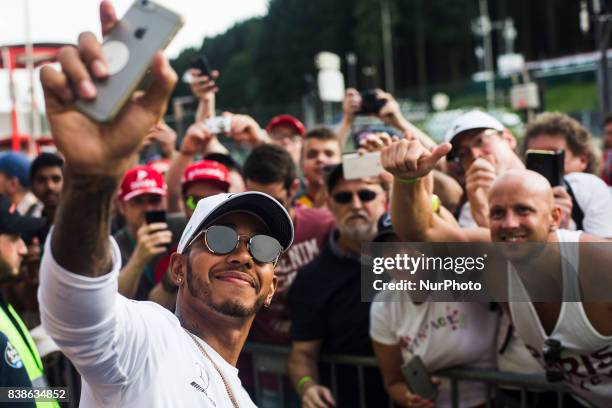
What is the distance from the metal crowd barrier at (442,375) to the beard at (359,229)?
64 centimetres

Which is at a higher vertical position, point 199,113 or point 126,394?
point 199,113

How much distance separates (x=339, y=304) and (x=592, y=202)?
1.41m

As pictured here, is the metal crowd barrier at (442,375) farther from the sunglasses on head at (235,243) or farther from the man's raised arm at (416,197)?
the sunglasses on head at (235,243)

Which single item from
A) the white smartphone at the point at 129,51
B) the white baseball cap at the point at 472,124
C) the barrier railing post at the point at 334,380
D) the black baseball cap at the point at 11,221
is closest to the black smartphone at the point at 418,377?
the barrier railing post at the point at 334,380

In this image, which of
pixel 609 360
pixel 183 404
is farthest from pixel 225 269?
pixel 609 360

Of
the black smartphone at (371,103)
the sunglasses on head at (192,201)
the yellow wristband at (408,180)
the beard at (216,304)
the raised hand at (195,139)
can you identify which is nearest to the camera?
the beard at (216,304)

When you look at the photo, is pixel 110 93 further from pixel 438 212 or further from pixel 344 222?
pixel 344 222

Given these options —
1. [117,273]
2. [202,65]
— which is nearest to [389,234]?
[117,273]

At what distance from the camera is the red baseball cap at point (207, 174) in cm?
494

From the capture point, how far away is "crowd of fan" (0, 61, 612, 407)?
335cm

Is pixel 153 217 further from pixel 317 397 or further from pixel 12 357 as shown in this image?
pixel 12 357

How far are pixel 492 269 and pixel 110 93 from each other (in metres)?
2.25

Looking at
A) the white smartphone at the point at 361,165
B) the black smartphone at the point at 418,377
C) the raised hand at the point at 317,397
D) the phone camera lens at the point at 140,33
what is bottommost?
the raised hand at the point at 317,397

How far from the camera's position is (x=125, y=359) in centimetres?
199
